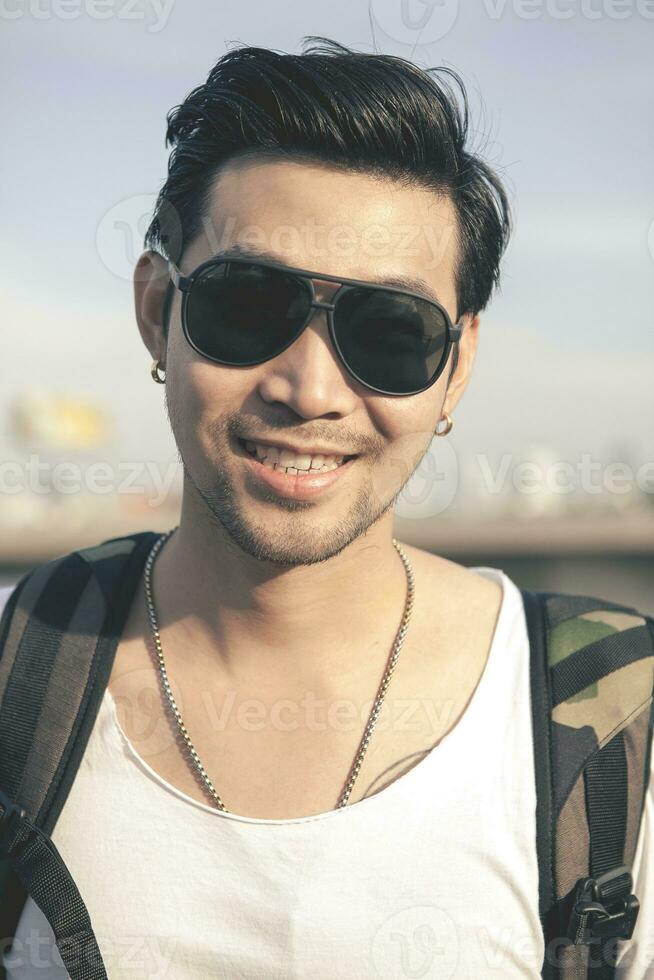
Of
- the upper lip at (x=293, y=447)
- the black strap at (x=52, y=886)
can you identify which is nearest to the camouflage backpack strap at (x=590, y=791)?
the upper lip at (x=293, y=447)

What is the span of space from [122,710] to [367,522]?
29.3 inches

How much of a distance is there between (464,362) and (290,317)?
658mm

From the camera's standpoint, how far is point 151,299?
8.36 ft

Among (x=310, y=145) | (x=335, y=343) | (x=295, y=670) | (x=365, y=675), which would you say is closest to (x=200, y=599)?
(x=295, y=670)

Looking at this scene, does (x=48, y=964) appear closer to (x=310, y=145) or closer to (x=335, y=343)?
(x=335, y=343)

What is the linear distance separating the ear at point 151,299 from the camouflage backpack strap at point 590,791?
1.31m

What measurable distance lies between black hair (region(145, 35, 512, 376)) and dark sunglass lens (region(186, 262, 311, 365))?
0.88 feet

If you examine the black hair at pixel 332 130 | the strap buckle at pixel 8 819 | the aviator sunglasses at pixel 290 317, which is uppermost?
the black hair at pixel 332 130

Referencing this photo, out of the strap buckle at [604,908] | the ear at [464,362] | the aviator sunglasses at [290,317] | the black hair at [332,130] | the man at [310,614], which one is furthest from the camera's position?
the ear at [464,362]

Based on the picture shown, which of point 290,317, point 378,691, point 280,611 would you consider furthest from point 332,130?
point 378,691

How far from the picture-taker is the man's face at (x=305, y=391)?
2.13 metres

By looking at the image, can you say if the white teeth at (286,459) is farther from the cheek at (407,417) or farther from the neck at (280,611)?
the neck at (280,611)

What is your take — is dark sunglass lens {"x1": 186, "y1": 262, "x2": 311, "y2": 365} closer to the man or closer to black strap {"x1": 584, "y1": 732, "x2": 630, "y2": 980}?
→ the man

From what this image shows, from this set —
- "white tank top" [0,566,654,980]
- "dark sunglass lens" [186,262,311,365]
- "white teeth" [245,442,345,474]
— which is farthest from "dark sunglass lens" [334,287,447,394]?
"white tank top" [0,566,654,980]
